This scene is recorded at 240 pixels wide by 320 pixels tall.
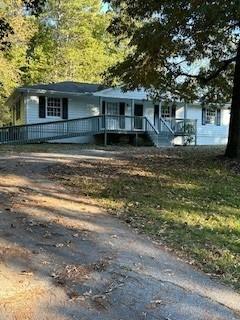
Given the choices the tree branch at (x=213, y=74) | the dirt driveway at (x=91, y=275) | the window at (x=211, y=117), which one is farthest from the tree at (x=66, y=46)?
the dirt driveway at (x=91, y=275)

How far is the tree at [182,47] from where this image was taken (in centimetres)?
1378

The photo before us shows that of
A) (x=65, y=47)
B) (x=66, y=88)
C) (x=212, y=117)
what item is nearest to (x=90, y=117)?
(x=66, y=88)

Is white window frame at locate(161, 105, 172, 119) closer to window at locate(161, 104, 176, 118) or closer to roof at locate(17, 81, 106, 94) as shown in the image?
window at locate(161, 104, 176, 118)

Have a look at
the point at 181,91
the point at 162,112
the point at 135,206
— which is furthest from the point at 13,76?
the point at 135,206

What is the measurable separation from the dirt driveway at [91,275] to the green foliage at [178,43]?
690 centimetres

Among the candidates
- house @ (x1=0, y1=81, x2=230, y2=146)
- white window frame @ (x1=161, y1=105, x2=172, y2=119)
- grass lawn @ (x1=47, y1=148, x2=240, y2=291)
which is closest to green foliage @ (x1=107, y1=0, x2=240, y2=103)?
grass lawn @ (x1=47, y1=148, x2=240, y2=291)

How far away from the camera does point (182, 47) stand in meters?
17.2

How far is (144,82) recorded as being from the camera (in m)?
18.0

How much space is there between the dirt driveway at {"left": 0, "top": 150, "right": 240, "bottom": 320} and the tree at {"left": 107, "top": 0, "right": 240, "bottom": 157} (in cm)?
691

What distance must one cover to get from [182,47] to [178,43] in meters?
0.61

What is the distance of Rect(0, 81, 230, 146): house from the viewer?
1107 inches

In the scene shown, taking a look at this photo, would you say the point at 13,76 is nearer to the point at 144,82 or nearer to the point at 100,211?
the point at 144,82

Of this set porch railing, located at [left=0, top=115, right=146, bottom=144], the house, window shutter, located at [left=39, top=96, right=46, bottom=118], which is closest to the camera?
porch railing, located at [left=0, top=115, right=146, bottom=144]

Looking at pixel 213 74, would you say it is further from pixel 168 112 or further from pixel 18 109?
pixel 18 109
